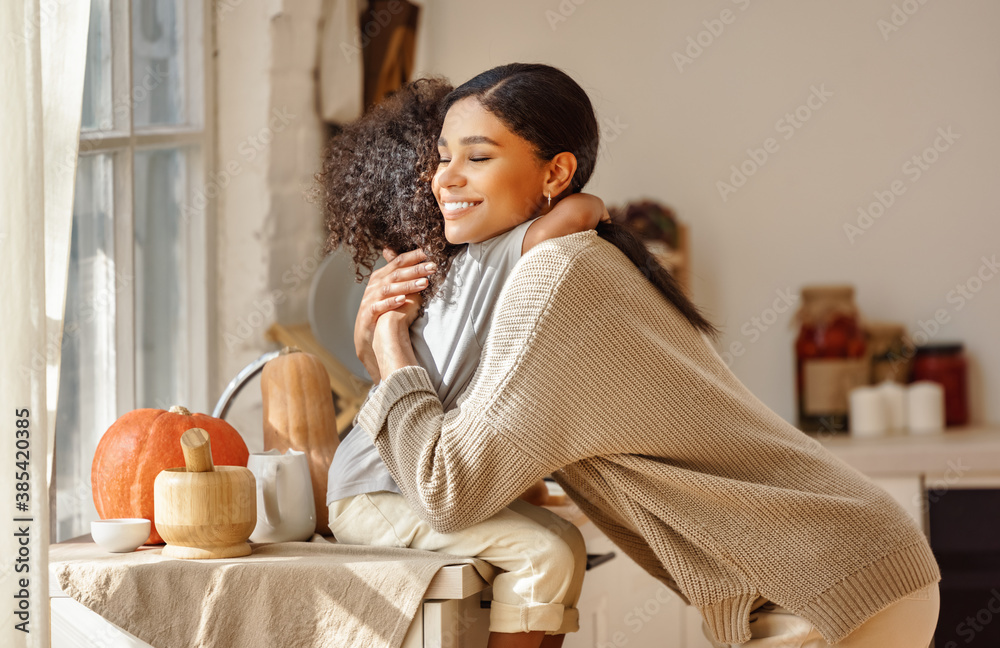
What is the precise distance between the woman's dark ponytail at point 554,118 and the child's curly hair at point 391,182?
0.10 m

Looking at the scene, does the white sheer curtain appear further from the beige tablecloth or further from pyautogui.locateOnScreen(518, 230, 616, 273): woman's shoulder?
pyautogui.locateOnScreen(518, 230, 616, 273): woman's shoulder

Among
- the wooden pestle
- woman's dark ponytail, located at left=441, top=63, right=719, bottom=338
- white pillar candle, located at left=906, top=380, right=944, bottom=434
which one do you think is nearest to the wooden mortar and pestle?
the wooden pestle

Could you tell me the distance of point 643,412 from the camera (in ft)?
3.32

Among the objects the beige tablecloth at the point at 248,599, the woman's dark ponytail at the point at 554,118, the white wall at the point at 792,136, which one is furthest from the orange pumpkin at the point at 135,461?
the white wall at the point at 792,136

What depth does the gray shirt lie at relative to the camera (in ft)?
3.58

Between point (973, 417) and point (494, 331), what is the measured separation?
2.22 meters

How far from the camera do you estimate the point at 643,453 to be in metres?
1.03

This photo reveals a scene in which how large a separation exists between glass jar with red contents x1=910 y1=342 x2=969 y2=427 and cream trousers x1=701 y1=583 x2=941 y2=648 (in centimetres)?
176

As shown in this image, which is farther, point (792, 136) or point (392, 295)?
point (792, 136)

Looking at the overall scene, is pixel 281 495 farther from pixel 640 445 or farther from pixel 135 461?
pixel 640 445

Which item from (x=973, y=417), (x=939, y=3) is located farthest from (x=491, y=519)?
(x=939, y=3)

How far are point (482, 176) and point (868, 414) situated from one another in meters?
1.90

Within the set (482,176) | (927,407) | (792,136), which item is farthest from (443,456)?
(792,136)

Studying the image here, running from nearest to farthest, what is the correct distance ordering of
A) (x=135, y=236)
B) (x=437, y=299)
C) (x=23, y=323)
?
(x=23, y=323), (x=437, y=299), (x=135, y=236)
